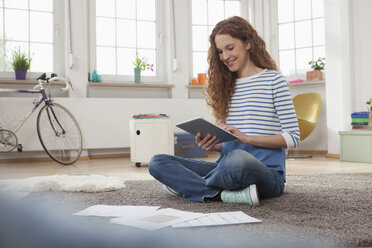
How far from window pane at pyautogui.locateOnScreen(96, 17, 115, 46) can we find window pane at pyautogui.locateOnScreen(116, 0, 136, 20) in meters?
0.13

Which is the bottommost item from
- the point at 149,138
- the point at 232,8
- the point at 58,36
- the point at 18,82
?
the point at 149,138

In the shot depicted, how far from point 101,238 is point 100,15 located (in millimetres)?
4540

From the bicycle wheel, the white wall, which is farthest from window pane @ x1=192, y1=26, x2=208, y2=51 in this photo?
the bicycle wheel

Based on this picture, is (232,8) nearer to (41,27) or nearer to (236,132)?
(41,27)

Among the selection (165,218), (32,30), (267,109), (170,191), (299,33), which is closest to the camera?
(165,218)

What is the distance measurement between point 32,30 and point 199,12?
196 cm

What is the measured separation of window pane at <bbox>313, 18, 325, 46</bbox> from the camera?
462 centimetres

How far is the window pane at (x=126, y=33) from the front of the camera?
455 centimetres

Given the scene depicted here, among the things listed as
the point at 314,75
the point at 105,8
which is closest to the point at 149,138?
the point at 105,8

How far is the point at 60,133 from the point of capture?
12.5 ft

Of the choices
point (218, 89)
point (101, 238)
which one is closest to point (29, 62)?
point (218, 89)

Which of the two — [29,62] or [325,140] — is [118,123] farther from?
[325,140]

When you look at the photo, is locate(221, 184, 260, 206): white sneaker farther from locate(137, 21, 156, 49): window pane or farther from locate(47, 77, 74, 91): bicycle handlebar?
locate(137, 21, 156, 49): window pane

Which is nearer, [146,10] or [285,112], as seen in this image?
[285,112]
